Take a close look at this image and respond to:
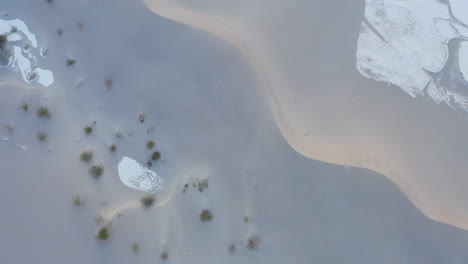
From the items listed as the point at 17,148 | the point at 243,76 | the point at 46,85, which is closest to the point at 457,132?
the point at 243,76

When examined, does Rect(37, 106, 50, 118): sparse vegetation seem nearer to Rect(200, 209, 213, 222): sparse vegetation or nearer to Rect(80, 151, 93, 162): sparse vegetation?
Rect(80, 151, 93, 162): sparse vegetation

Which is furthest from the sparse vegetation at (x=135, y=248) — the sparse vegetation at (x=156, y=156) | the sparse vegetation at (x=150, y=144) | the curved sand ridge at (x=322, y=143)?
the curved sand ridge at (x=322, y=143)

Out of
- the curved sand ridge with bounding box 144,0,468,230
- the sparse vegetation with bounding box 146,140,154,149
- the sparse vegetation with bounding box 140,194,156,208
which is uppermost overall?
the curved sand ridge with bounding box 144,0,468,230

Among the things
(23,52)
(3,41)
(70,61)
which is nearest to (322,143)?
(70,61)

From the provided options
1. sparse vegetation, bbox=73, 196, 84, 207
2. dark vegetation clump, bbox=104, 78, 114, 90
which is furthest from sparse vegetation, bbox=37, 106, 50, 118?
sparse vegetation, bbox=73, 196, 84, 207

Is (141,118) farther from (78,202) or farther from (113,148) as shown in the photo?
(78,202)

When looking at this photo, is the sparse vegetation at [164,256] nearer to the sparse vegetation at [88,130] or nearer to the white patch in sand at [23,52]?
the sparse vegetation at [88,130]

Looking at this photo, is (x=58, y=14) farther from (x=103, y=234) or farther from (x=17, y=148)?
(x=103, y=234)
